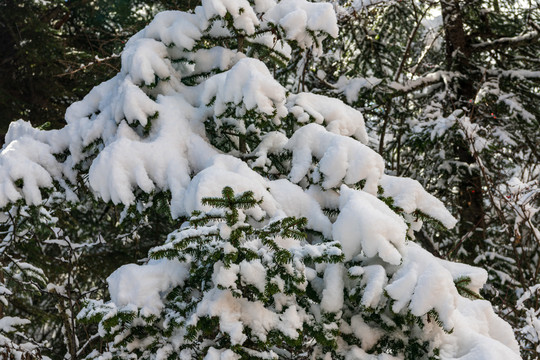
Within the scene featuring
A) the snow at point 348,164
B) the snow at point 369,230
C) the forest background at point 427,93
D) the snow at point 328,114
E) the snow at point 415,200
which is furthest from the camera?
the forest background at point 427,93

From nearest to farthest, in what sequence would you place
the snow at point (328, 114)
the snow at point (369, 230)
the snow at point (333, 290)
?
the snow at point (369, 230)
the snow at point (333, 290)
the snow at point (328, 114)

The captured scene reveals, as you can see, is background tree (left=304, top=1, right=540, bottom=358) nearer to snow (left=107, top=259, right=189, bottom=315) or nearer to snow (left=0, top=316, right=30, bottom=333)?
snow (left=107, top=259, right=189, bottom=315)

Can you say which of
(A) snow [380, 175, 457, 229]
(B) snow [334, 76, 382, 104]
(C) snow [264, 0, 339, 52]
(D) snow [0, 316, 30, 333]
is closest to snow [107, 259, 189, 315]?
(A) snow [380, 175, 457, 229]

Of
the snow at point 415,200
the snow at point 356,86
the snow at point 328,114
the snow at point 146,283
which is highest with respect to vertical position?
the snow at point 356,86

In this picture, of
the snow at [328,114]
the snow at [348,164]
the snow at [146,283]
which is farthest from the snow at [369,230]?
the snow at [328,114]

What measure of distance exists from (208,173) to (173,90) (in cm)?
111

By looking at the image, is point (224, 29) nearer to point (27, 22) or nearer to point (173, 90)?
point (173, 90)

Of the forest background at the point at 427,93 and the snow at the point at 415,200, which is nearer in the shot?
the snow at the point at 415,200

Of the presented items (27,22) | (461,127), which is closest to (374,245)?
(461,127)

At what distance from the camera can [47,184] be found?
3.23 meters

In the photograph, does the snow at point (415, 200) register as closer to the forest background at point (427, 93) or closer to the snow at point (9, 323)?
the forest background at point (427, 93)

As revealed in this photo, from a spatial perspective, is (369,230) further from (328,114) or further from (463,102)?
(463,102)

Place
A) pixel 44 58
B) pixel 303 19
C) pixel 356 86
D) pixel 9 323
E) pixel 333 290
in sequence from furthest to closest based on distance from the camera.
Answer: pixel 44 58, pixel 356 86, pixel 9 323, pixel 303 19, pixel 333 290

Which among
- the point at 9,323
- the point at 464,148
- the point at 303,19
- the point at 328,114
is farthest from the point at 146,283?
the point at 464,148
